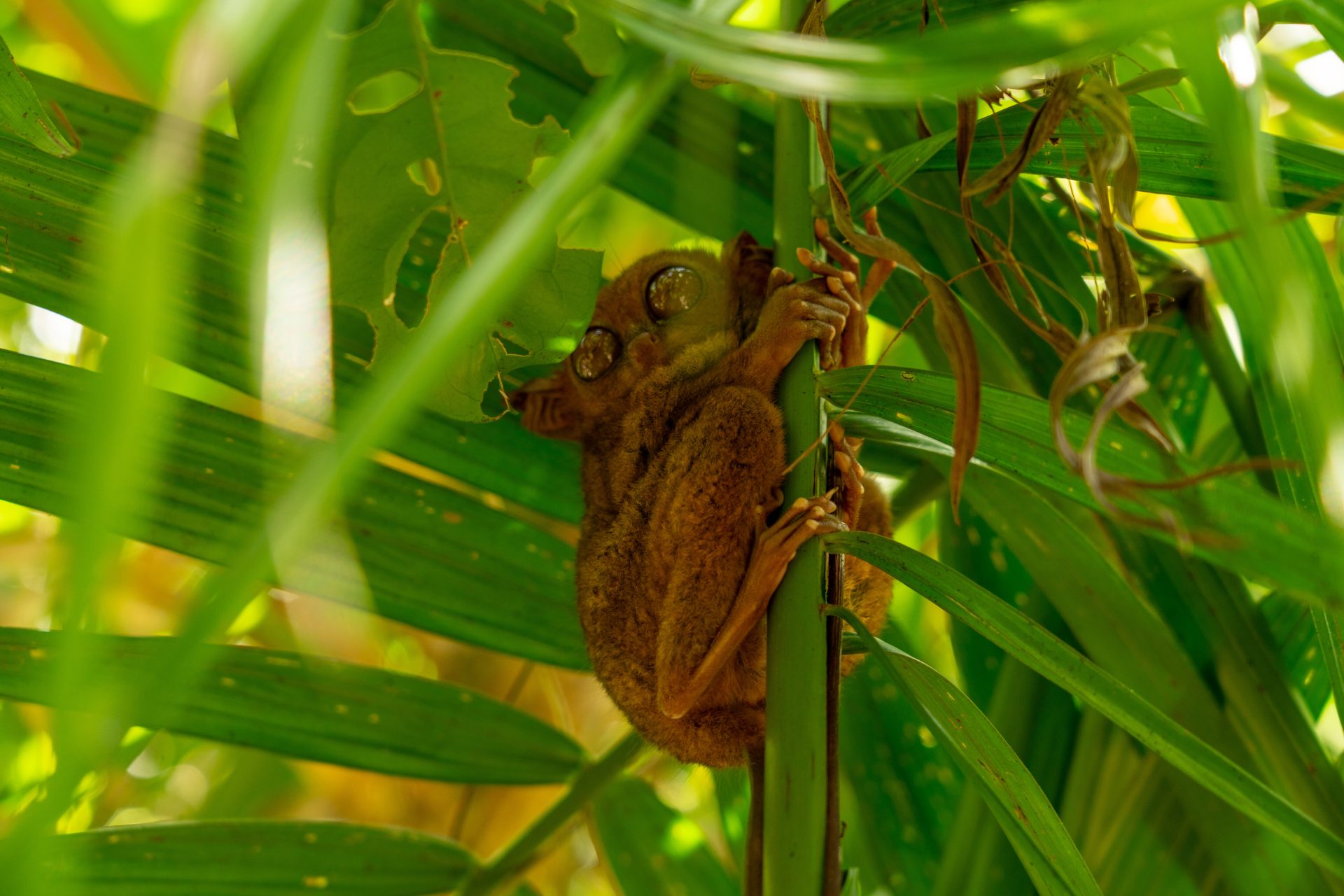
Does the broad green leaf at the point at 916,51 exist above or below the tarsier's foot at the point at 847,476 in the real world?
below

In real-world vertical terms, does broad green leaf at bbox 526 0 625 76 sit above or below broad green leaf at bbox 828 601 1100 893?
above

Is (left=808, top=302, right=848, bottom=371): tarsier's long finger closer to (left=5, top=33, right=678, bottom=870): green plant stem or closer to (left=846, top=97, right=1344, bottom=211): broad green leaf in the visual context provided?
(left=846, top=97, right=1344, bottom=211): broad green leaf

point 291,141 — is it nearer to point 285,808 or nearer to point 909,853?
point 909,853

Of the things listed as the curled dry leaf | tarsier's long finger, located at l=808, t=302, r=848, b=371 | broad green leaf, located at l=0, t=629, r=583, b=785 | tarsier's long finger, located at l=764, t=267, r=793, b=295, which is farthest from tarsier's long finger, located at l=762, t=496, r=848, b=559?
broad green leaf, located at l=0, t=629, r=583, b=785

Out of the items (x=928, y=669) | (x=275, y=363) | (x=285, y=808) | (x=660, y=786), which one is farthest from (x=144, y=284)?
(x=285, y=808)

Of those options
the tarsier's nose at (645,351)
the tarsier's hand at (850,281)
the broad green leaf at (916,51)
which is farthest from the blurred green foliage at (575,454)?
the tarsier's nose at (645,351)

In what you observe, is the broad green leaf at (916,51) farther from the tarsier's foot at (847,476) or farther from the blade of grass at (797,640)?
the tarsier's foot at (847,476)

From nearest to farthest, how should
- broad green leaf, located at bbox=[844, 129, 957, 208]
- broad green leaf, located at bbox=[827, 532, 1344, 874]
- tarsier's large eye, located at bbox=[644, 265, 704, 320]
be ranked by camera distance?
broad green leaf, located at bbox=[827, 532, 1344, 874] → broad green leaf, located at bbox=[844, 129, 957, 208] → tarsier's large eye, located at bbox=[644, 265, 704, 320]
